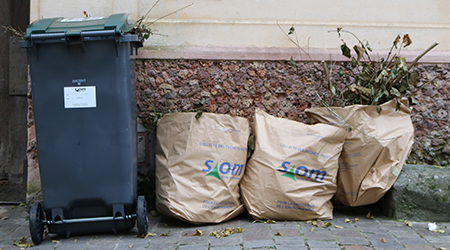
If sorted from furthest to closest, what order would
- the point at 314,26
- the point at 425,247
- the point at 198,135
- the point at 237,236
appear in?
the point at 314,26 < the point at 198,135 < the point at 237,236 < the point at 425,247

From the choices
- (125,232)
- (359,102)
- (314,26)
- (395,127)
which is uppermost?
(314,26)

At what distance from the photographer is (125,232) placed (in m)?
2.92

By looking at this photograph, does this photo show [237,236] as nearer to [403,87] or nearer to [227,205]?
[227,205]

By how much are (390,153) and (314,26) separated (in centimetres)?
145

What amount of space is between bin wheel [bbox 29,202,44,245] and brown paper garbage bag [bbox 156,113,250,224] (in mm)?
864

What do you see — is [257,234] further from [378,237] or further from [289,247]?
→ [378,237]

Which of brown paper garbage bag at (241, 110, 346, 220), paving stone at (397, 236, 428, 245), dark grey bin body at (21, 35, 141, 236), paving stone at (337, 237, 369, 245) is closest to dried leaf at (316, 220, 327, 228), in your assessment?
brown paper garbage bag at (241, 110, 346, 220)

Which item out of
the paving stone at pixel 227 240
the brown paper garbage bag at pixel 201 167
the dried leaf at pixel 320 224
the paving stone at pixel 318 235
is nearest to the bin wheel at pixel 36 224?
the brown paper garbage bag at pixel 201 167

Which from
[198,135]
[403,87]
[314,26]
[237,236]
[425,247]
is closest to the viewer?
[425,247]

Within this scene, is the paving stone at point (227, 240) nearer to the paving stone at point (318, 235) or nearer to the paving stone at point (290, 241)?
the paving stone at point (290, 241)

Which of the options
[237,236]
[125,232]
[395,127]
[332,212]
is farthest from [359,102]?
[125,232]

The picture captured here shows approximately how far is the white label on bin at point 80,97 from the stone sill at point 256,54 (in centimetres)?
99

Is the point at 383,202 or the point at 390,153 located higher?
the point at 390,153

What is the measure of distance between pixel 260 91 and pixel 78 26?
176cm
